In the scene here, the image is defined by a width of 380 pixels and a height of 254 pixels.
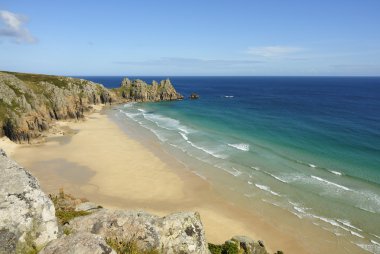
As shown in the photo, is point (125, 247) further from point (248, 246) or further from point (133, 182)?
point (133, 182)

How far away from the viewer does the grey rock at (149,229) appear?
14.5 m

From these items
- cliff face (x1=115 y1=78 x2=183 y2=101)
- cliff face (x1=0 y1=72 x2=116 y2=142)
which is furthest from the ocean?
cliff face (x1=115 y1=78 x2=183 y2=101)

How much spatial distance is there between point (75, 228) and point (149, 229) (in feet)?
11.2

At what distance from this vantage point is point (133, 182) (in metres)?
37.7

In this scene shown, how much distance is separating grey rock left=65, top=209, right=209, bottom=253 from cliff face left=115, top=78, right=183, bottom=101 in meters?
107

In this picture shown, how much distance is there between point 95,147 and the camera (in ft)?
172

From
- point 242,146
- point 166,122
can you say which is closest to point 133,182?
point 242,146

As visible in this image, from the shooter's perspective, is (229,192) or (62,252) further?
(229,192)

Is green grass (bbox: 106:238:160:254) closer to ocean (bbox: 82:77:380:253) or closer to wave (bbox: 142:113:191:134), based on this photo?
ocean (bbox: 82:77:380:253)

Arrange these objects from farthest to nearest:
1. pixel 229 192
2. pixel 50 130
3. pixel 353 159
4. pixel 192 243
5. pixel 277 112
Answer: pixel 277 112 < pixel 50 130 < pixel 353 159 < pixel 229 192 < pixel 192 243

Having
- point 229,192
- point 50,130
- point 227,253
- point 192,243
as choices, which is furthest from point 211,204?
point 50,130

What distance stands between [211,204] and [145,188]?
26.3ft

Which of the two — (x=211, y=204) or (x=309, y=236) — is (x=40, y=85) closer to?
(x=211, y=204)

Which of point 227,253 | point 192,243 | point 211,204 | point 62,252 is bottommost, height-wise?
point 211,204
